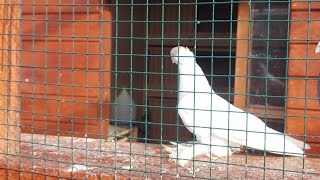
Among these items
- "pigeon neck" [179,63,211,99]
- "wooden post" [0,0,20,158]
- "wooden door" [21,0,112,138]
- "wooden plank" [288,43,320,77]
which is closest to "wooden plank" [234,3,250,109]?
"wooden plank" [288,43,320,77]

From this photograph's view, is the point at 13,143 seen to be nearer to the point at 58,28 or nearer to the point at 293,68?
the point at 58,28

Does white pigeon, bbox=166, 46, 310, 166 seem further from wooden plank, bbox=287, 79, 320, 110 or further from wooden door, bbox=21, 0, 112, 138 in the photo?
wooden door, bbox=21, 0, 112, 138

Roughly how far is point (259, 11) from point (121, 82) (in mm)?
1573

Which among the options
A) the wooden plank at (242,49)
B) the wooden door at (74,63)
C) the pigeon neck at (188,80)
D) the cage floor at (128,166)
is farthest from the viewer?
the wooden door at (74,63)

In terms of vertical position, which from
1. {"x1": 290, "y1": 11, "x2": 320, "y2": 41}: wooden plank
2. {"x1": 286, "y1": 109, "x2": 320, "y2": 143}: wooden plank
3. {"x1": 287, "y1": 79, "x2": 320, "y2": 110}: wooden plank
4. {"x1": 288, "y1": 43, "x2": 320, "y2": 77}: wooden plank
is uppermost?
{"x1": 290, "y1": 11, "x2": 320, "y2": 41}: wooden plank

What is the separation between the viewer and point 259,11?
8.74 feet

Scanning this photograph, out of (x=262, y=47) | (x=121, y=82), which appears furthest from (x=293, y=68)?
(x=121, y=82)

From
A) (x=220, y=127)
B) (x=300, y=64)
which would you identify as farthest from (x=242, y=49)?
(x=220, y=127)

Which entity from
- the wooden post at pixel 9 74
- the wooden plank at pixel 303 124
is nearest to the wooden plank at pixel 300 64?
the wooden plank at pixel 303 124

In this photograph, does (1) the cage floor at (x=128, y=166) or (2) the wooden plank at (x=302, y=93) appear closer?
(1) the cage floor at (x=128, y=166)

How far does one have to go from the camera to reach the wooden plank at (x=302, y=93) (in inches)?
92.0

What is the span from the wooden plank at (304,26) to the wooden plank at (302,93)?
25 centimetres

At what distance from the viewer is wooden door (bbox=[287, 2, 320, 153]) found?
2316 millimetres

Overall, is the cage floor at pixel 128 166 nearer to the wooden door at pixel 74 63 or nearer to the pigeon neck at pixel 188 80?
the pigeon neck at pixel 188 80
